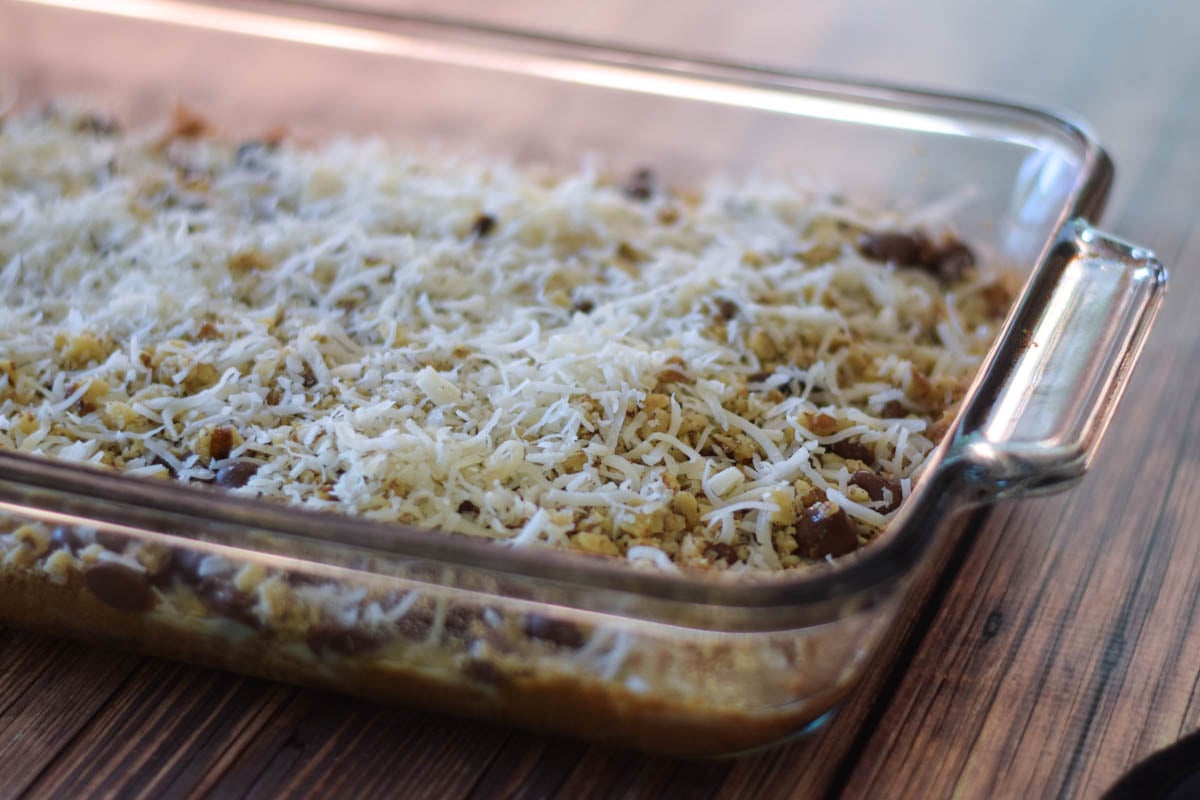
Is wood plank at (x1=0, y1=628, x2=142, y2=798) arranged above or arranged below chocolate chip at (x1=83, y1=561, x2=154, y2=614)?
below

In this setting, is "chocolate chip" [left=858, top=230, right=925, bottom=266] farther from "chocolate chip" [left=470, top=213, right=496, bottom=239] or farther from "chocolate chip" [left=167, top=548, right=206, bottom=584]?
"chocolate chip" [left=167, top=548, right=206, bottom=584]

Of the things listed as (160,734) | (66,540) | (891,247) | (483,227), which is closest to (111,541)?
(66,540)

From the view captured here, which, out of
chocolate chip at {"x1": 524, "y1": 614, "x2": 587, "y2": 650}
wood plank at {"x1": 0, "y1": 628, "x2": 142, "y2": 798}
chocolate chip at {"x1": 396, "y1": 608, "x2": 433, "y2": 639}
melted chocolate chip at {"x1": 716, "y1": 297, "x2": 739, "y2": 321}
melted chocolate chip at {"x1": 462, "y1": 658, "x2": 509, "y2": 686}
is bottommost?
wood plank at {"x1": 0, "y1": 628, "x2": 142, "y2": 798}

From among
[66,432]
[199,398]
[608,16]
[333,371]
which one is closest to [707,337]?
[333,371]

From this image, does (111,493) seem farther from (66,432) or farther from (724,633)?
(724,633)

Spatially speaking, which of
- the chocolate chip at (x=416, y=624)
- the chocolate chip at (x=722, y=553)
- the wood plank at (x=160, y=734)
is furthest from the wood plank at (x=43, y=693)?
the chocolate chip at (x=722, y=553)

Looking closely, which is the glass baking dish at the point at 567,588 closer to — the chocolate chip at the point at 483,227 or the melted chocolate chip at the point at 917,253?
the melted chocolate chip at the point at 917,253

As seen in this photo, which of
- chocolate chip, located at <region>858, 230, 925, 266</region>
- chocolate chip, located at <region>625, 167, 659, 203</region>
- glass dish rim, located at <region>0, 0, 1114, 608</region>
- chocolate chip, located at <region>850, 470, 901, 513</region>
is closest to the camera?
glass dish rim, located at <region>0, 0, 1114, 608</region>

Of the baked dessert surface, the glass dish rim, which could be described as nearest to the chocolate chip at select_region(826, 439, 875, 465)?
the baked dessert surface
